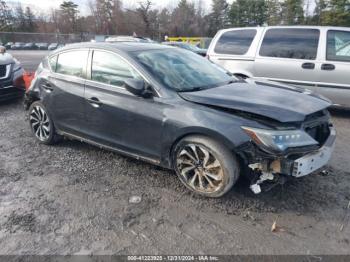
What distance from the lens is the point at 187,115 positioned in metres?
3.23

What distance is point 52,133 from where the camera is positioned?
4754 millimetres

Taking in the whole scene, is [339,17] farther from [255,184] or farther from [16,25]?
[16,25]

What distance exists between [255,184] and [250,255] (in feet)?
2.54

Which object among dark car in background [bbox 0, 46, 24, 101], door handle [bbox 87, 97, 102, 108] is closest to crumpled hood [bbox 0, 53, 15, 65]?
dark car in background [bbox 0, 46, 24, 101]

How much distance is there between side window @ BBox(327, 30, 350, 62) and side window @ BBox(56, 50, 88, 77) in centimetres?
458

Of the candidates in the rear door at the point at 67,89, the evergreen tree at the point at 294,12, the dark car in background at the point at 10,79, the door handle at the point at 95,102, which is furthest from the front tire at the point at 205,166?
the evergreen tree at the point at 294,12

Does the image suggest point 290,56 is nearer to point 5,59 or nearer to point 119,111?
point 119,111

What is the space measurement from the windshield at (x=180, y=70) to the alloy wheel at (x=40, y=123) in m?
1.96

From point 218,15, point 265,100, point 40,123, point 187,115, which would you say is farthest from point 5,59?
point 218,15

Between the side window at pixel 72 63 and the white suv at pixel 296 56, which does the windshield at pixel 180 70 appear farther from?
the white suv at pixel 296 56

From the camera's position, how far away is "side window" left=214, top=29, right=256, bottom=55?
6.83 metres

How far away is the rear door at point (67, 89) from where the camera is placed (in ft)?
13.7

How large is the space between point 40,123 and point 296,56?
195 inches

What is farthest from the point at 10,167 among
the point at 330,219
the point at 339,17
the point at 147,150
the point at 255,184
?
the point at 339,17
